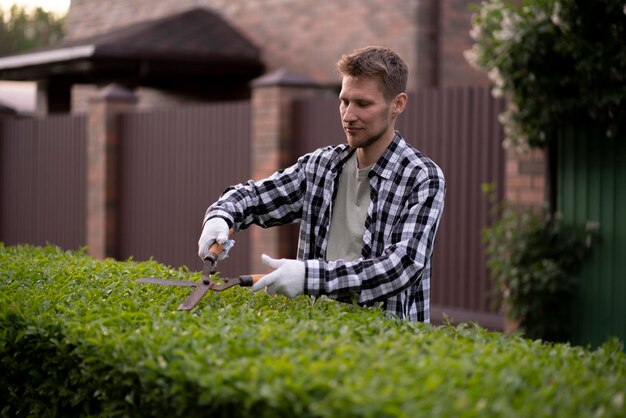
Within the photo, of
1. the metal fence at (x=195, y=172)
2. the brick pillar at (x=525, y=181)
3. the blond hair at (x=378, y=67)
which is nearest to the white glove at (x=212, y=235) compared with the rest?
the blond hair at (x=378, y=67)

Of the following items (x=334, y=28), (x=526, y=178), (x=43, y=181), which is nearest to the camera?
(x=526, y=178)

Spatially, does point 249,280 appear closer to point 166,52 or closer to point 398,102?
point 398,102

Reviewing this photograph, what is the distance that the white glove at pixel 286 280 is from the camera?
357cm

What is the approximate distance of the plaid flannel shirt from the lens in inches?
148

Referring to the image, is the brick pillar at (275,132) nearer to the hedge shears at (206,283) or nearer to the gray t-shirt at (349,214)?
the gray t-shirt at (349,214)

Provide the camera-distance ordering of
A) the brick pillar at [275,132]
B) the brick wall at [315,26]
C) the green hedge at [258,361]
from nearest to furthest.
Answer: the green hedge at [258,361], the brick pillar at [275,132], the brick wall at [315,26]

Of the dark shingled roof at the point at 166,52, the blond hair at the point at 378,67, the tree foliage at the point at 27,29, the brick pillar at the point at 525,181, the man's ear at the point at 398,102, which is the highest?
the tree foliage at the point at 27,29

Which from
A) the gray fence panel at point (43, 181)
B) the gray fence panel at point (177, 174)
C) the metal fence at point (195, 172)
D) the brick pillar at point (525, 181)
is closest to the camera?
the brick pillar at point (525, 181)

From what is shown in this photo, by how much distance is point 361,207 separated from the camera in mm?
4340

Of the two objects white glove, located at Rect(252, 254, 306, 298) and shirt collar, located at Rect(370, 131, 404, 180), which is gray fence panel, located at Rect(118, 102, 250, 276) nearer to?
shirt collar, located at Rect(370, 131, 404, 180)

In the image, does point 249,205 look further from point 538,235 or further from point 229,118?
point 229,118

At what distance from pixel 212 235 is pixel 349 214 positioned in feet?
2.14

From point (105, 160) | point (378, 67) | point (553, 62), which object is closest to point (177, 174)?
point (105, 160)

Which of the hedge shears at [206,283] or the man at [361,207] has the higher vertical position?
the man at [361,207]
